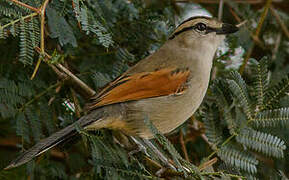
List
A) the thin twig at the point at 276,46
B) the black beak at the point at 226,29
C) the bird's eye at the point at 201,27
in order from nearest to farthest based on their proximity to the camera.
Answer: the black beak at the point at 226,29 < the bird's eye at the point at 201,27 < the thin twig at the point at 276,46

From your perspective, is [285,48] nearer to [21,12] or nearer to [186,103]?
[186,103]

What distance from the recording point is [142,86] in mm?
3262

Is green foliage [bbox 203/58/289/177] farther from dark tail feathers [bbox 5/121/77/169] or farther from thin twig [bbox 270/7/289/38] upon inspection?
thin twig [bbox 270/7/289/38]

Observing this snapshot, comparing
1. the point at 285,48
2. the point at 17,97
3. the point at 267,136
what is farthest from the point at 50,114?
the point at 285,48

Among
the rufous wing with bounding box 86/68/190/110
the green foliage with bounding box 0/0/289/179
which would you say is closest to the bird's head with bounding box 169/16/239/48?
the green foliage with bounding box 0/0/289/179

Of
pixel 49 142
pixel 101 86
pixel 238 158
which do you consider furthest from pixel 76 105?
pixel 238 158

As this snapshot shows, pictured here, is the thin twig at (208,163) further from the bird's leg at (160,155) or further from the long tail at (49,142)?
the long tail at (49,142)

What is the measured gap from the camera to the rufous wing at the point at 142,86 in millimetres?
3105

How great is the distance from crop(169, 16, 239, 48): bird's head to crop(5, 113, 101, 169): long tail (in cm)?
126

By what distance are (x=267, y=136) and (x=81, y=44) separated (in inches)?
63.3

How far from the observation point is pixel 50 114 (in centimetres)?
313

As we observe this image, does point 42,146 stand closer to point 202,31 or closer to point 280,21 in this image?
point 202,31

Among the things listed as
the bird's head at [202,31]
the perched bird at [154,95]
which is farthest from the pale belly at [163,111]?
the bird's head at [202,31]

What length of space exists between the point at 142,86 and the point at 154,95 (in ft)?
0.37
